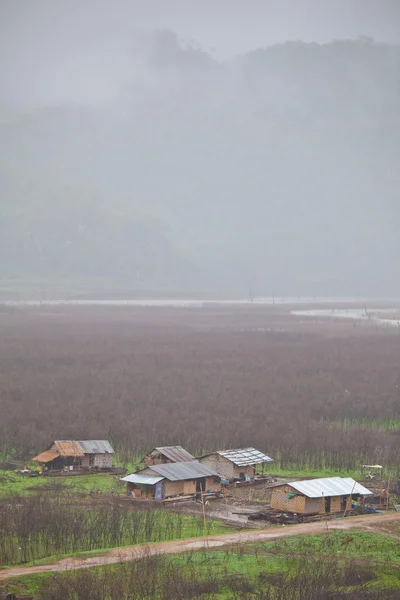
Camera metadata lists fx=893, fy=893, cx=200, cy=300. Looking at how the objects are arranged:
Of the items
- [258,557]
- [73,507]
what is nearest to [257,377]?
[73,507]

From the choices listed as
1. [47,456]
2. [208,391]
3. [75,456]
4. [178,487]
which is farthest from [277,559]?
[208,391]

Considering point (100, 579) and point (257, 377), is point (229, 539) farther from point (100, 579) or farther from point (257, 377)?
point (257, 377)

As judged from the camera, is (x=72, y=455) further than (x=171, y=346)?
No

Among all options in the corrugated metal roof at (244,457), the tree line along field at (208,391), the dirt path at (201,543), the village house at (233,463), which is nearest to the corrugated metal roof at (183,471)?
the village house at (233,463)

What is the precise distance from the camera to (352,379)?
284 feet

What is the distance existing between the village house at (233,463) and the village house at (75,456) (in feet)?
20.7

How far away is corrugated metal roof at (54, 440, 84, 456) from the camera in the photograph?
177ft

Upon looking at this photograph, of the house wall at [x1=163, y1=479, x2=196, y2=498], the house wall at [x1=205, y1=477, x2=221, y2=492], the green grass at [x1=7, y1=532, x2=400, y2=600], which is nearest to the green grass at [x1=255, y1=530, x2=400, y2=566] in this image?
the green grass at [x1=7, y1=532, x2=400, y2=600]

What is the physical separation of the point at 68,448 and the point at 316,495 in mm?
17789

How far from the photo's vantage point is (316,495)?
43.1 metres

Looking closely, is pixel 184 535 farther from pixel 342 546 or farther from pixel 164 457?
pixel 164 457

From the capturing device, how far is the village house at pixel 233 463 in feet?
170

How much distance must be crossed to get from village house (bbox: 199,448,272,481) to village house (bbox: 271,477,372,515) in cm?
730

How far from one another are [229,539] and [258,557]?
11.5 feet
